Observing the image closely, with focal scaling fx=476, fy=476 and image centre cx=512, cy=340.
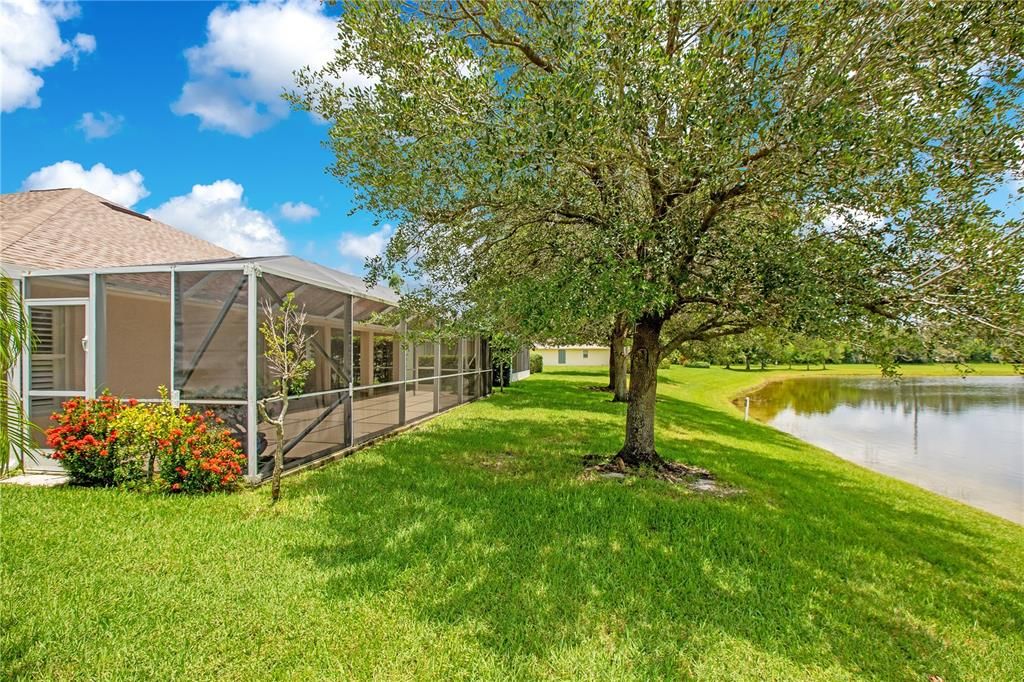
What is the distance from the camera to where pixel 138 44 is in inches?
367

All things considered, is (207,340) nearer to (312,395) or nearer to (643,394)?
(312,395)

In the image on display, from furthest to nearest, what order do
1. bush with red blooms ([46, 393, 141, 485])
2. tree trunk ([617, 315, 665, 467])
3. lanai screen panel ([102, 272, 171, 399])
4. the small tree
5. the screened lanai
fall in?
lanai screen panel ([102, 272, 171, 399]) → tree trunk ([617, 315, 665, 467]) → the screened lanai → bush with red blooms ([46, 393, 141, 485]) → the small tree

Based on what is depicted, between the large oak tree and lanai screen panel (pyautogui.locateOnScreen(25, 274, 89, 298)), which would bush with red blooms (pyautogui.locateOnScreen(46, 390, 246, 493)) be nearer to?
lanai screen panel (pyautogui.locateOnScreen(25, 274, 89, 298))

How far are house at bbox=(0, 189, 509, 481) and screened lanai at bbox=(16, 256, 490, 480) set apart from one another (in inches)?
0.8

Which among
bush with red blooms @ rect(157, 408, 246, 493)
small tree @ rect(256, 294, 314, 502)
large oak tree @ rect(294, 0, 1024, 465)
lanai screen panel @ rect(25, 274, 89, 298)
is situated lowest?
bush with red blooms @ rect(157, 408, 246, 493)

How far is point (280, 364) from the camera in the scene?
596 centimetres

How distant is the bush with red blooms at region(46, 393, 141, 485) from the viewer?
618 centimetres

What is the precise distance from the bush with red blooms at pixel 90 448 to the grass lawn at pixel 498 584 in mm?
314

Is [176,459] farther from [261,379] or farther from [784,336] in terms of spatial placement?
[784,336]

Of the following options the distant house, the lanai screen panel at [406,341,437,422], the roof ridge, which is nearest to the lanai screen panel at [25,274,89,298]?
the roof ridge

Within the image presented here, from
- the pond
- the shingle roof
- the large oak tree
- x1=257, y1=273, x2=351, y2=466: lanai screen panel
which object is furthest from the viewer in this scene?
the pond

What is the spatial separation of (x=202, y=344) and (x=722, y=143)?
6.91 metres

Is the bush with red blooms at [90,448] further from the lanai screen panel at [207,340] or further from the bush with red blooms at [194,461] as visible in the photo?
the lanai screen panel at [207,340]

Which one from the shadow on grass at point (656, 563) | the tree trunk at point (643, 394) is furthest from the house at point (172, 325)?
the tree trunk at point (643, 394)
